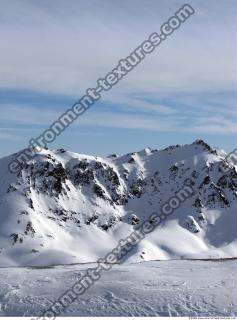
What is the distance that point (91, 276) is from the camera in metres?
37.9

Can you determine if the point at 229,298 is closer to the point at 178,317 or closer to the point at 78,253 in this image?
the point at 178,317

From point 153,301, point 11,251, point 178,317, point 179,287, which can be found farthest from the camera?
point 11,251

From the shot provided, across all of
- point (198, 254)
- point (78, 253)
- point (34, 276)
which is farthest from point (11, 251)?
point (34, 276)

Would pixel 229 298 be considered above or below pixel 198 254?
below

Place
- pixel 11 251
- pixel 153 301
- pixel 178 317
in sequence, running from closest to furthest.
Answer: pixel 178 317
pixel 153 301
pixel 11 251

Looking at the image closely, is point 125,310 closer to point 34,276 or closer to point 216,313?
point 216,313

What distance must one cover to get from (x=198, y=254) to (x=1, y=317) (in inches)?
6931

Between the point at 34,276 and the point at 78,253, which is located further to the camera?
the point at 78,253

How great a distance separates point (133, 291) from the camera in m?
34.4

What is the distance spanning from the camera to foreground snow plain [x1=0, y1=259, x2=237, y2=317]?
31531mm

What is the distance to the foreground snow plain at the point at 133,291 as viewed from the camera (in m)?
31.5

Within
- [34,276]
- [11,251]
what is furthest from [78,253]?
[34,276]

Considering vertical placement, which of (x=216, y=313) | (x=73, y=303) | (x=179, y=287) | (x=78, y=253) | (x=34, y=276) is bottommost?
(x=216, y=313)

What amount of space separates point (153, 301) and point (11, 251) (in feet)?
558
